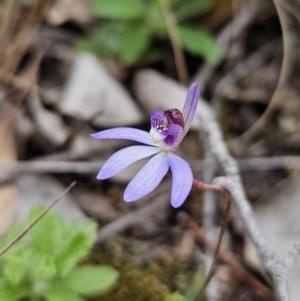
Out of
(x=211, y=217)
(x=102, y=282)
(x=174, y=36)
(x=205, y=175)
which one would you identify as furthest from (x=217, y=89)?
(x=102, y=282)

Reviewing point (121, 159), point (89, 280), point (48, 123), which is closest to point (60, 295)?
point (89, 280)

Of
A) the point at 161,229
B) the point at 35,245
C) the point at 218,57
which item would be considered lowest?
the point at 161,229

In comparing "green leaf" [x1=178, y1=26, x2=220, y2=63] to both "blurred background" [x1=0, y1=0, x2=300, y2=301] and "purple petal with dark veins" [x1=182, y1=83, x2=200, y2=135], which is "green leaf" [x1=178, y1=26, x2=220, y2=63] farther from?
"purple petal with dark veins" [x1=182, y1=83, x2=200, y2=135]

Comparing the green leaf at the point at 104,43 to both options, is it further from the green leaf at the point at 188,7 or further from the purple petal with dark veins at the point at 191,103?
the purple petal with dark veins at the point at 191,103

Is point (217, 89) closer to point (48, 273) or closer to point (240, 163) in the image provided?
point (240, 163)

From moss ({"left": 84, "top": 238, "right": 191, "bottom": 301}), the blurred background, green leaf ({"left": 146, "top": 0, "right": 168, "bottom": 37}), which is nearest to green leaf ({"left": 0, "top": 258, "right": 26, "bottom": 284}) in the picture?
the blurred background
